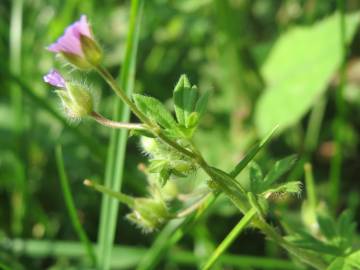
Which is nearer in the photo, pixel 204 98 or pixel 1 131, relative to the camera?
pixel 204 98

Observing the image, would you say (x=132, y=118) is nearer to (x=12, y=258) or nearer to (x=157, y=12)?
(x=157, y=12)

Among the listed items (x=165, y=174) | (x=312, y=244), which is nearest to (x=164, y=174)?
(x=165, y=174)

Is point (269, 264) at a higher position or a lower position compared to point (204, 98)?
lower

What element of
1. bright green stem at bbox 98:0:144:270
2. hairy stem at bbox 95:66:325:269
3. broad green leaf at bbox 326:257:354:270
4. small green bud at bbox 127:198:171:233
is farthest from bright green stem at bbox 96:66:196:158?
bright green stem at bbox 98:0:144:270

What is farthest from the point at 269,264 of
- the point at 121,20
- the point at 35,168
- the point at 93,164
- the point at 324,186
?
the point at 121,20

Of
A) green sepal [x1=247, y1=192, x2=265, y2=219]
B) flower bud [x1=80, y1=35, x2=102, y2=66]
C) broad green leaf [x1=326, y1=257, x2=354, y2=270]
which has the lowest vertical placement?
broad green leaf [x1=326, y1=257, x2=354, y2=270]

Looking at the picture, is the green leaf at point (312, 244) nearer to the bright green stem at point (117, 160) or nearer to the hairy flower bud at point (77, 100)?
the hairy flower bud at point (77, 100)

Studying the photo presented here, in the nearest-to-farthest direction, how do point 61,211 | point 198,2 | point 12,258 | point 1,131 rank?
1. point 12,258
2. point 61,211
3. point 1,131
4. point 198,2

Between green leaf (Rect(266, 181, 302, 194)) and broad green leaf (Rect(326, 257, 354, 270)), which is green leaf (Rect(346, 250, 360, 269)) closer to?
broad green leaf (Rect(326, 257, 354, 270))
